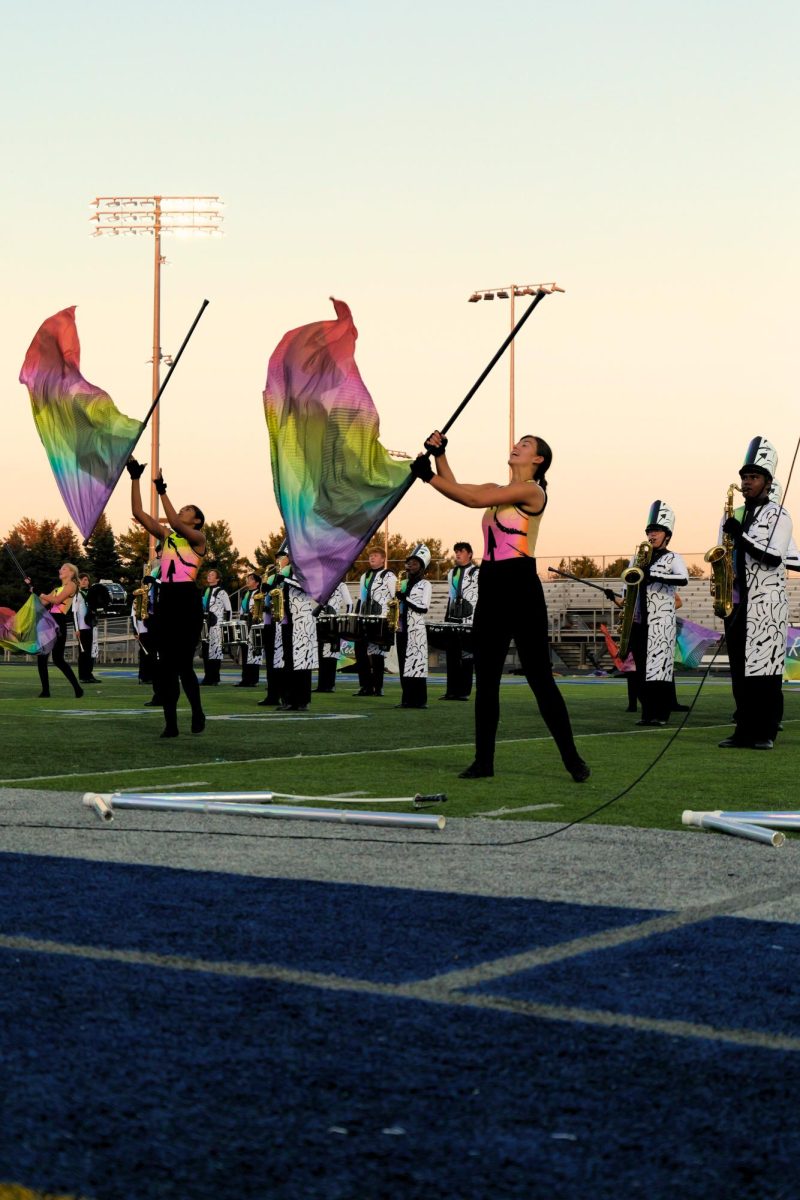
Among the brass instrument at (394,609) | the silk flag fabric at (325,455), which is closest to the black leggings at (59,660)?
the brass instrument at (394,609)

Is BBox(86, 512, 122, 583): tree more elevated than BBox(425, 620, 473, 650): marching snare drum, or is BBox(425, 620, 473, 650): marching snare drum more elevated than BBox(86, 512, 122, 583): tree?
BBox(86, 512, 122, 583): tree

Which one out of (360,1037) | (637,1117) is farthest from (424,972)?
(637,1117)

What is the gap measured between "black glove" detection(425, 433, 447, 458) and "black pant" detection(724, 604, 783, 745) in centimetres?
415

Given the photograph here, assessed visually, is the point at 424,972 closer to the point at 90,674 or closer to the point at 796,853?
the point at 796,853

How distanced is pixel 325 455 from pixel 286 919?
8.78 meters

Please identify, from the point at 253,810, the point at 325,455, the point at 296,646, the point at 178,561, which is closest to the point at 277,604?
the point at 296,646

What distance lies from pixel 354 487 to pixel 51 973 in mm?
8637

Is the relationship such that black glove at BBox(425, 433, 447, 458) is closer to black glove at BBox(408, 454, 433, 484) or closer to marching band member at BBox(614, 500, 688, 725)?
black glove at BBox(408, 454, 433, 484)

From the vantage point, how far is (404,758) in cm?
1091

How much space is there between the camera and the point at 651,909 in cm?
488

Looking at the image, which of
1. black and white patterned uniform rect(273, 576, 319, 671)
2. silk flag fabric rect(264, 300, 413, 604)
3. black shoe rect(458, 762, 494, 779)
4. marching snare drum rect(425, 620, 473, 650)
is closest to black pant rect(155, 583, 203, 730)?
silk flag fabric rect(264, 300, 413, 604)

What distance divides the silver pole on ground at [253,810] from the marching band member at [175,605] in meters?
5.09

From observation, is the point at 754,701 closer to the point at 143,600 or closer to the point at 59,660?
the point at 59,660

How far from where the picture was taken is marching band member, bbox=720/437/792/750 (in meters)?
12.1
